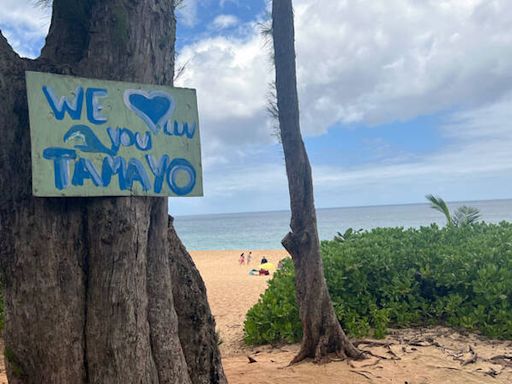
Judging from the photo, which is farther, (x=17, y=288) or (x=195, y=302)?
(x=195, y=302)

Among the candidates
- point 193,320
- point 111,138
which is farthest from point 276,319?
point 111,138

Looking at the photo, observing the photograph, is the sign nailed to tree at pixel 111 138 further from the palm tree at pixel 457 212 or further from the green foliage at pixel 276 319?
the palm tree at pixel 457 212

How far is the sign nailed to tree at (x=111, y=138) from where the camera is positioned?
2.68m

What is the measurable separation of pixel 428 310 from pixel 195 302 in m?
4.53

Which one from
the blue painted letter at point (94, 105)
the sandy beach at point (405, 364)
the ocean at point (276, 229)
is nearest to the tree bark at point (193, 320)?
the blue painted letter at point (94, 105)

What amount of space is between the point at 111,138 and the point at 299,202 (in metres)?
3.38

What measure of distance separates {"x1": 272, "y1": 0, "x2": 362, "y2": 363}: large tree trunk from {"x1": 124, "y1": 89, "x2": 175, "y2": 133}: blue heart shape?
119 inches

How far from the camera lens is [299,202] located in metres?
5.91

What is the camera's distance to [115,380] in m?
2.73

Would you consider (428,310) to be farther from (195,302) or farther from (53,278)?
(53,278)

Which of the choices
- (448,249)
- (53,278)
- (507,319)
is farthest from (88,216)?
(448,249)

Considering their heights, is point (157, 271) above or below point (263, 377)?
above

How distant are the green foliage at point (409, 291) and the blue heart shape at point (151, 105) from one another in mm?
4581

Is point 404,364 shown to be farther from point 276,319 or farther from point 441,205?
point 441,205
